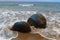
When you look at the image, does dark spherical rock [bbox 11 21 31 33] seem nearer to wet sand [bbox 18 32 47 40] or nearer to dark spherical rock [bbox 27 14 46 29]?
Result: wet sand [bbox 18 32 47 40]

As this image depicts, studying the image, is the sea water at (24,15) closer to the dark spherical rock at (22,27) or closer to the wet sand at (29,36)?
the wet sand at (29,36)

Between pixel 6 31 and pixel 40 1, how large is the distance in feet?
59.2

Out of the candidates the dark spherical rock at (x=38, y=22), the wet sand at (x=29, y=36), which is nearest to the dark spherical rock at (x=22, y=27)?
the wet sand at (x=29, y=36)

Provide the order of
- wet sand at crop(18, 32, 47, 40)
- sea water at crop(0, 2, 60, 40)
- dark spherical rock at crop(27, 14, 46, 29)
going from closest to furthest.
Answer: wet sand at crop(18, 32, 47, 40) → dark spherical rock at crop(27, 14, 46, 29) → sea water at crop(0, 2, 60, 40)

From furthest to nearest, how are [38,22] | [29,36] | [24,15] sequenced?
[24,15] < [38,22] < [29,36]

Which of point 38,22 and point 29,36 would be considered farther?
point 38,22

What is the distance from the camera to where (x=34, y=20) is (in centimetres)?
686

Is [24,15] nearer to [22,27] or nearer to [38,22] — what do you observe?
[38,22]

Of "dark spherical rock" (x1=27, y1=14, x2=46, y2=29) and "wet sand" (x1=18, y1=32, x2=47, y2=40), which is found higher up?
Result: "dark spherical rock" (x1=27, y1=14, x2=46, y2=29)

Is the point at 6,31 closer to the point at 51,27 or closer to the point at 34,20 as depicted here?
the point at 34,20

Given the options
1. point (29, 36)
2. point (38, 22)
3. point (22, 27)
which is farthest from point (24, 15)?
point (29, 36)

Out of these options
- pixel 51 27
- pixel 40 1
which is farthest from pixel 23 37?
pixel 40 1

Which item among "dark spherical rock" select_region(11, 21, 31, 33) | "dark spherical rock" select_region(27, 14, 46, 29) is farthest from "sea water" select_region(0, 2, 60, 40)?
"dark spherical rock" select_region(11, 21, 31, 33)

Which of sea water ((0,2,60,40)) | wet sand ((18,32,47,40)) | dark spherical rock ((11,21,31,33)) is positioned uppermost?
dark spherical rock ((11,21,31,33))
